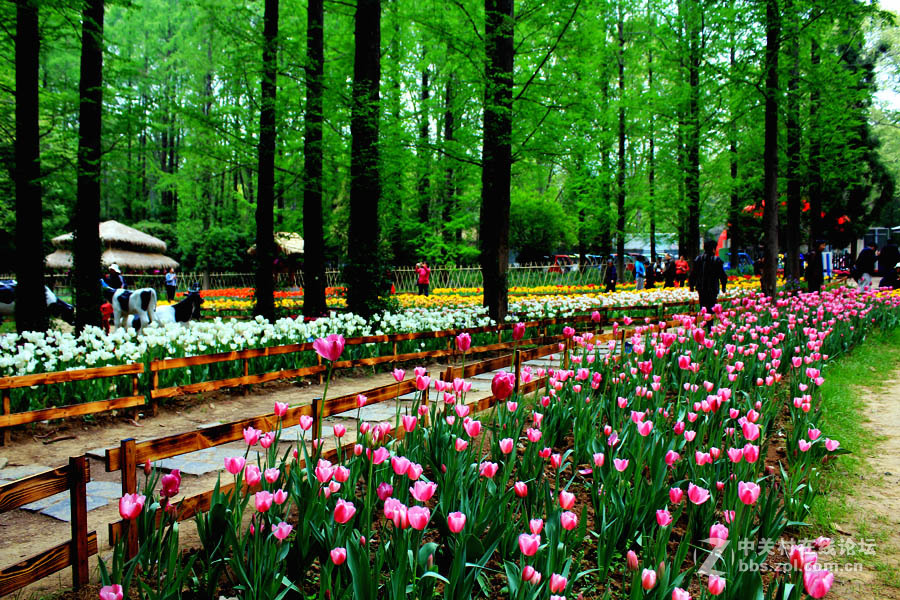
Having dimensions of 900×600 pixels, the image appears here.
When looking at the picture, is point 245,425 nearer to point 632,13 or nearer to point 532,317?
point 532,317

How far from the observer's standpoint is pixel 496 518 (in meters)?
2.38

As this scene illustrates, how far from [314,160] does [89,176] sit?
3797 millimetres

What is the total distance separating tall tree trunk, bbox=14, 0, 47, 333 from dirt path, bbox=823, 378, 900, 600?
8143 millimetres

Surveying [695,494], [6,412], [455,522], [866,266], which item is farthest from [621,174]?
[455,522]

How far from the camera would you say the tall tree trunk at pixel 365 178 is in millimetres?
9070

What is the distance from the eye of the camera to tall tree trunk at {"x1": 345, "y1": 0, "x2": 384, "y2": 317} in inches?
357

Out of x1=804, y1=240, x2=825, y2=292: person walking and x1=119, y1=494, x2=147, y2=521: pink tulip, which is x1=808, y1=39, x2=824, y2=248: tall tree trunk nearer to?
x1=804, y1=240, x2=825, y2=292: person walking

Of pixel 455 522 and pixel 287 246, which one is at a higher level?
pixel 287 246

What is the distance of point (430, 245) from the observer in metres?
23.5

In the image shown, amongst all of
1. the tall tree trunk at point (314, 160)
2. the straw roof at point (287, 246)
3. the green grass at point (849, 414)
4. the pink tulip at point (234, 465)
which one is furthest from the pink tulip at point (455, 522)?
the straw roof at point (287, 246)

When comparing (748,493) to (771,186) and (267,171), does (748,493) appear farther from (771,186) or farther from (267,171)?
(771,186)

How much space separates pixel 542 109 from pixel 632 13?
17643 millimetres

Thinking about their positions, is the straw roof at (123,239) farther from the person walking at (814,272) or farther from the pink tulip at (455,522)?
the pink tulip at (455,522)

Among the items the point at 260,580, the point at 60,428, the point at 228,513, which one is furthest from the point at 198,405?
the point at 260,580
